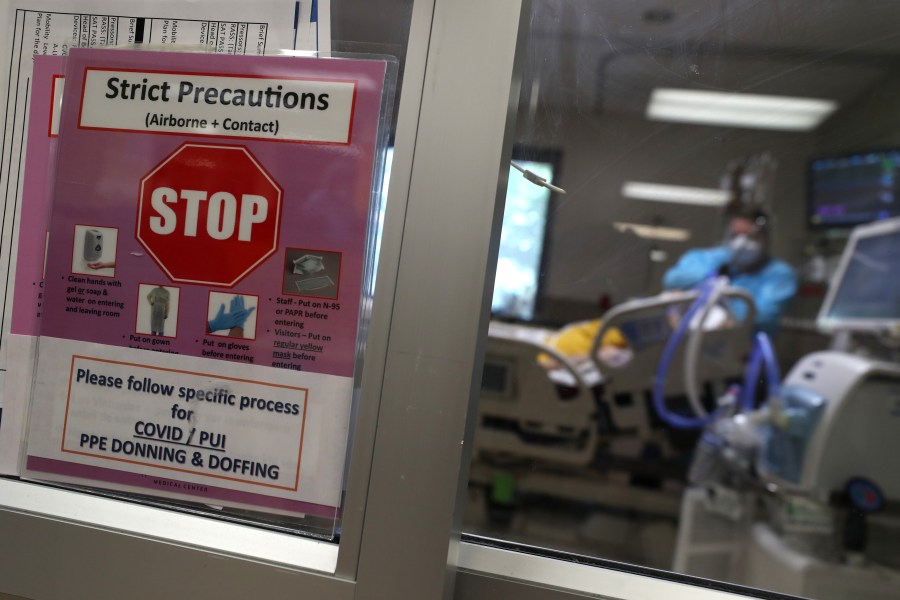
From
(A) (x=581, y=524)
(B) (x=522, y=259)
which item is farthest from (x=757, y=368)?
(B) (x=522, y=259)

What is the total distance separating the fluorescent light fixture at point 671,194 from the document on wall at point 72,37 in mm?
2311

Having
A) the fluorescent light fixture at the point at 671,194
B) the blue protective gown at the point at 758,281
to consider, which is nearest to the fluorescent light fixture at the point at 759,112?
the fluorescent light fixture at the point at 671,194

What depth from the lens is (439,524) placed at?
51 cm

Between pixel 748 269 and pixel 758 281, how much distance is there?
3.0 inches

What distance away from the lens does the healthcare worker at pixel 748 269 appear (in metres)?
2.96

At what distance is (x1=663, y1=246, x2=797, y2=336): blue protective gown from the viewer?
2.94 meters

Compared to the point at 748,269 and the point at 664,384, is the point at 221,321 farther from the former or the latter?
the point at 748,269

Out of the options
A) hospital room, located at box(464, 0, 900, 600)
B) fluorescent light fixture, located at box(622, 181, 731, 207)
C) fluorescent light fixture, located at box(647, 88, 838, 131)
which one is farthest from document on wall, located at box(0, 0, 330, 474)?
fluorescent light fixture, located at box(622, 181, 731, 207)

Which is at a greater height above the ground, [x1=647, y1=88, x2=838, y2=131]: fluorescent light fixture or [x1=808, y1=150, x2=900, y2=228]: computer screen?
[x1=808, y1=150, x2=900, y2=228]: computer screen

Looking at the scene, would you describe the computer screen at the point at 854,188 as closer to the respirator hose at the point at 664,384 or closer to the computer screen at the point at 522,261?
the respirator hose at the point at 664,384

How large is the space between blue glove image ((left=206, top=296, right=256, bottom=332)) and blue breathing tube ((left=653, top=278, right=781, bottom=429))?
253cm

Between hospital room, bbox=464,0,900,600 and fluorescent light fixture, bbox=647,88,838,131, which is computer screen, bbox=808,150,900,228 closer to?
hospital room, bbox=464,0,900,600

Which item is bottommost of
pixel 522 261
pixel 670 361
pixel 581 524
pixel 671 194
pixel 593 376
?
pixel 581 524

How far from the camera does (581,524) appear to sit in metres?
3.19
